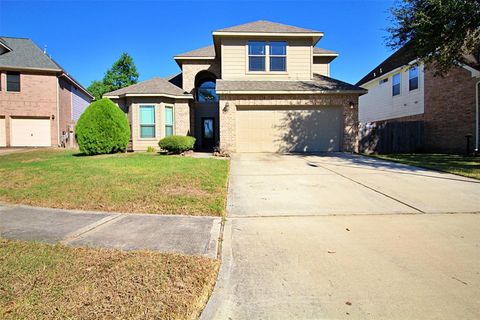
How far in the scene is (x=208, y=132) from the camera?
19656 millimetres

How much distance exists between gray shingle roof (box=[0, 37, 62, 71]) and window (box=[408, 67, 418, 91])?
24926 mm

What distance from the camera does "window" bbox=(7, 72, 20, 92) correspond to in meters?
20.1

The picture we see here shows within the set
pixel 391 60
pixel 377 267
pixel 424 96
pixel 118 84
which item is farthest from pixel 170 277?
pixel 118 84

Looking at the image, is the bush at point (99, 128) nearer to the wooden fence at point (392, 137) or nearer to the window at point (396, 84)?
the wooden fence at point (392, 137)

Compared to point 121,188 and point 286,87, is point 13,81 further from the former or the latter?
point 121,188

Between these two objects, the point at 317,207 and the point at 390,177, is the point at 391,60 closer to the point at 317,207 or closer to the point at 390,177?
the point at 390,177

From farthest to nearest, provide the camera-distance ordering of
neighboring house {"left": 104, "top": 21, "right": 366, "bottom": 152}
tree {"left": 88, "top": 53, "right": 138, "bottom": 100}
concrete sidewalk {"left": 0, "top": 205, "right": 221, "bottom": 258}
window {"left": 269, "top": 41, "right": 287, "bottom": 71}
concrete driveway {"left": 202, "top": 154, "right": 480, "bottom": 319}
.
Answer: tree {"left": 88, "top": 53, "right": 138, "bottom": 100} → window {"left": 269, "top": 41, "right": 287, "bottom": 71} → neighboring house {"left": 104, "top": 21, "right": 366, "bottom": 152} → concrete sidewalk {"left": 0, "top": 205, "right": 221, "bottom": 258} → concrete driveway {"left": 202, "top": 154, "right": 480, "bottom": 319}

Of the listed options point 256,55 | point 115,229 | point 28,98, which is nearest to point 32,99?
point 28,98

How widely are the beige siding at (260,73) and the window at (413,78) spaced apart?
8.95m

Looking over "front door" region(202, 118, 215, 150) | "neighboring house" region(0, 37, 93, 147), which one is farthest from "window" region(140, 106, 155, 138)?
"neighboring house" region(0, 37, 93, 147)

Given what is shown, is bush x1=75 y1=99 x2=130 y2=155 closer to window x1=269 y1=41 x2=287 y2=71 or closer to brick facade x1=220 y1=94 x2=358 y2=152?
brick facade x1=220 y1=94 x2=358 y2=152

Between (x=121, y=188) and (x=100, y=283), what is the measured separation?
4.35 meters

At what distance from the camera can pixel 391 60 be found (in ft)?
76.2

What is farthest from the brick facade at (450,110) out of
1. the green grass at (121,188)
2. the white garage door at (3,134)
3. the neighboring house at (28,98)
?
the white garage door at (3,134)
